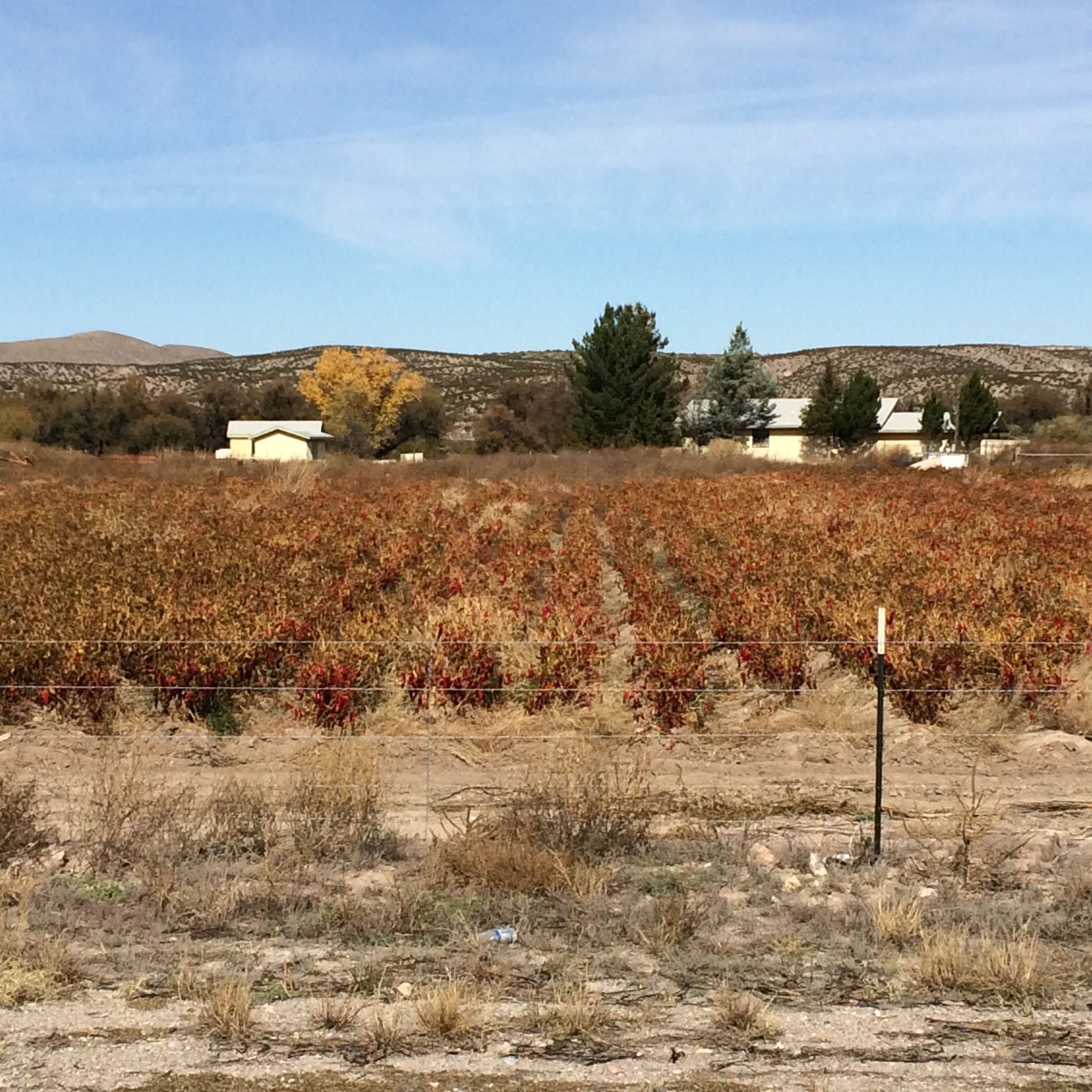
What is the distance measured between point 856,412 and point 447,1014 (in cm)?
6727

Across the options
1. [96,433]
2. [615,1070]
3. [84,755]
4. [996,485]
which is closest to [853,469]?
[996,485]

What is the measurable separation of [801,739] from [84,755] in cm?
555

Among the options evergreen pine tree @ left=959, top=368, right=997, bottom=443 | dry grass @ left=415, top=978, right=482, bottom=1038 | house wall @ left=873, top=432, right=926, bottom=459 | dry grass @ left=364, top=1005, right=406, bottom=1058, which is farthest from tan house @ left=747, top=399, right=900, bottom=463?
dry grass @ left=364, top=1005, right=406, bottom=1058

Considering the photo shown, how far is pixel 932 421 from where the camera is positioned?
7638cm

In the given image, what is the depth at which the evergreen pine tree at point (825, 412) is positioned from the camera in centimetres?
6812

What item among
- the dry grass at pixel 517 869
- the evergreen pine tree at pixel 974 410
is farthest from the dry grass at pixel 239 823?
the evergreen pine tree at pixel 974 410

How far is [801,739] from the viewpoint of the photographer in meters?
8.97

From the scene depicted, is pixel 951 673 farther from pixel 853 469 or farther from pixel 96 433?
pixel 96 433

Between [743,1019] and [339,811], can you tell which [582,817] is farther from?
[743,1019]

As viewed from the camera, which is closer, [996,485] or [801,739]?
[801,739]

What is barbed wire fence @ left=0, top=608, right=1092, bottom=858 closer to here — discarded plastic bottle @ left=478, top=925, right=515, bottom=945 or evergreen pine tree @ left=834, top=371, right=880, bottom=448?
discarded plastic bottle @ left=478, top=925, right=515, bottom=945

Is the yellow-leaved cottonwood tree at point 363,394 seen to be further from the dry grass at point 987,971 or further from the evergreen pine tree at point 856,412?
the dry grass at point 987,971

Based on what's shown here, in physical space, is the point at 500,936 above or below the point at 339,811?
below

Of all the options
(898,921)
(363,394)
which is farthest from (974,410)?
(898,921)
